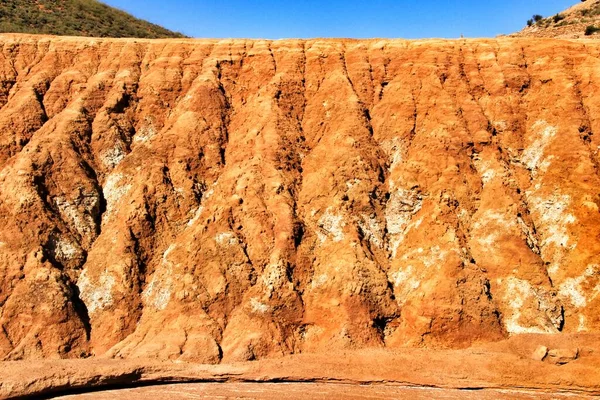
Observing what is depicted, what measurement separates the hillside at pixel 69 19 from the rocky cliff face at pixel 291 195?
13283mm

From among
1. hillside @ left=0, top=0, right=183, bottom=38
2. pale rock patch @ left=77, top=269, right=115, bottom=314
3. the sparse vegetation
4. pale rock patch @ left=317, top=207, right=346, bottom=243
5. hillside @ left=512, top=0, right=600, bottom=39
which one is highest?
hillside @ left=0, top=0, right=183, bottom=38

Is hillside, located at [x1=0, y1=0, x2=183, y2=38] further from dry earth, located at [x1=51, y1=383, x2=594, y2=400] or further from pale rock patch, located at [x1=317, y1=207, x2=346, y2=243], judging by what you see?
dry earth, located at [x1=51, y1=383, x2=594, y2=400]

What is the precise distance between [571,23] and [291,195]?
35862mm

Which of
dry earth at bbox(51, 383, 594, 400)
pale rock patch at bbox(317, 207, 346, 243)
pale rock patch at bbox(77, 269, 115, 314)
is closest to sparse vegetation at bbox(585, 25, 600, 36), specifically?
pale rock patch at bbox(317, 207, 346, 243)

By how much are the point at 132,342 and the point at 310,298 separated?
6781 mm

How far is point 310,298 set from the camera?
56.7 feet

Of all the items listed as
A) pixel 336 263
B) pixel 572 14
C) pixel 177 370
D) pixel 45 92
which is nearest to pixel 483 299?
pixel 336 263

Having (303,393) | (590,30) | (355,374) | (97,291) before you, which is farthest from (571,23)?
(97,291)

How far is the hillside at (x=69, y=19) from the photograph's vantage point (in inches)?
1453

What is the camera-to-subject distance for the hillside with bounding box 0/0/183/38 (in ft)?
121

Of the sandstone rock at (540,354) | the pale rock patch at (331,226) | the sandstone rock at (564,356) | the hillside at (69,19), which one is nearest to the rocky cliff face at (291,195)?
the pale rock patch at (331,226)

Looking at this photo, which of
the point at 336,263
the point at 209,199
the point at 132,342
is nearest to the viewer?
the point at 132,342

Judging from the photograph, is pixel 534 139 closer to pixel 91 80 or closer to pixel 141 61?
pixel 141 61

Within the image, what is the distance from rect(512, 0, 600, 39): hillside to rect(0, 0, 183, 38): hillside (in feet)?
125
